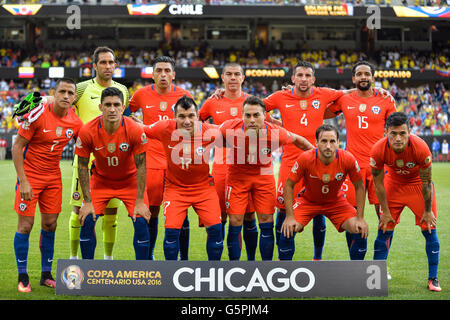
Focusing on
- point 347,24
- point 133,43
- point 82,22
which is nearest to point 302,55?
point 347,24

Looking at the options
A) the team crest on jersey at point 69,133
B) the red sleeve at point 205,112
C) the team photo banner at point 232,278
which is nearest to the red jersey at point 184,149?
the team crest on jersey at point 69,133

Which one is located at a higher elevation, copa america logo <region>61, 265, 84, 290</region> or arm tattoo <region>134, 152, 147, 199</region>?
arm tattoo <region>134, 152, 147, 199</region>

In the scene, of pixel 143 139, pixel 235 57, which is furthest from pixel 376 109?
pixel 235 57

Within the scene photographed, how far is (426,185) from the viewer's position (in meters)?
6.06

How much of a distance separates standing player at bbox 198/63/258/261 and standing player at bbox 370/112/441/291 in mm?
1515

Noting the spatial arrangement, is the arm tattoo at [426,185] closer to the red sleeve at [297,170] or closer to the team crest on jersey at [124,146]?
the red sleeve at [297,170]

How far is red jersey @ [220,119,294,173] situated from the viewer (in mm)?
6375

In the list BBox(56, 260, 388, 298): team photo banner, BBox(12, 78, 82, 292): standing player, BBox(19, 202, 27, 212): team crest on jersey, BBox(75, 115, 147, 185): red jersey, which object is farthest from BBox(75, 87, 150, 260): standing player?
BBox(56, 260, 388, 298): team photo banner

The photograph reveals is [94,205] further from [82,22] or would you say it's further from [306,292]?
[82,22]

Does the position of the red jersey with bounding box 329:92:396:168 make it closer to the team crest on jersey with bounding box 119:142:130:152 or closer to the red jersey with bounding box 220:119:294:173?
the red jersey with bounding box 220:119:294:173

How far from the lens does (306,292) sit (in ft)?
17.5

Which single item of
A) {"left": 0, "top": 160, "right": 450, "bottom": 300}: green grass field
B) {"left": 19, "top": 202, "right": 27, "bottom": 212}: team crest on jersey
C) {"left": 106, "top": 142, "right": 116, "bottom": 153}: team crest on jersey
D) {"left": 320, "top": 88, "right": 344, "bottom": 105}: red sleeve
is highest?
{"left": 320, "top": 88, "right": 344, "bottom": 105}: red sleeve

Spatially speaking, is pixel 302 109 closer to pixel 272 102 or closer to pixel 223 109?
pixel 272 102

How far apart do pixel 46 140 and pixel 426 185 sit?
4323 millimetres
